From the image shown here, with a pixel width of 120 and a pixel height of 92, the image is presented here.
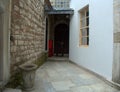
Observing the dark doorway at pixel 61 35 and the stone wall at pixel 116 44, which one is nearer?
the stone wall at pixel 116 44

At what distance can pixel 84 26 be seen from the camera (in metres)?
7.22

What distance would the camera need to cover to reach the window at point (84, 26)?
691cm

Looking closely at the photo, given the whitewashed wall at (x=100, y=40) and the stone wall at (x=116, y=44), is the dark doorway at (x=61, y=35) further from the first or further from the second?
the stone wall at (x=116, y=44)

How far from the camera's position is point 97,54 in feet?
18.3

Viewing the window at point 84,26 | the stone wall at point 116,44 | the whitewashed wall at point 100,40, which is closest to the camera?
the stone wall at point 116,44

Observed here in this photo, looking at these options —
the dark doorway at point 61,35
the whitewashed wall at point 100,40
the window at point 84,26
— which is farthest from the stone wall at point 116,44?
the dark doorway at point 61,35

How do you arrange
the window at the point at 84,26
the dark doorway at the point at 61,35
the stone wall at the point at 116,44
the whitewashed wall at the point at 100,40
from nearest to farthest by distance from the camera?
1. the stone wall at the point at 116,44
2. the whitewashed wall at the point at 100,40
3. the window at the point at 84,26
4. the dark doorway at the point at 61,35

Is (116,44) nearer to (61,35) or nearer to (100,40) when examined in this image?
(100,40)

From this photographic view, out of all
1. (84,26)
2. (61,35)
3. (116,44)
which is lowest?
(116,44)

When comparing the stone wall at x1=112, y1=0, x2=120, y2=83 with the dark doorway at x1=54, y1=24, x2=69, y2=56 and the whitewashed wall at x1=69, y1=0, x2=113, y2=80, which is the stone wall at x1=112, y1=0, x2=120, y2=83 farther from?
the dark doorway at x1=54, y1=24, x2=69, y2=56

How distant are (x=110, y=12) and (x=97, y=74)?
→ 187 cm

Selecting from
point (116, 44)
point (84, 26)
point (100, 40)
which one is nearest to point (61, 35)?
point (84, 26)

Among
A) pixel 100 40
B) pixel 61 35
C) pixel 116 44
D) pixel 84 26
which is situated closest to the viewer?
pixel 116 44

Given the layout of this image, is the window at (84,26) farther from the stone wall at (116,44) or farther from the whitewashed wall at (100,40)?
the stone wall at (116,44)
